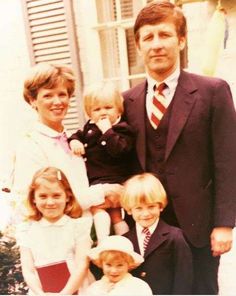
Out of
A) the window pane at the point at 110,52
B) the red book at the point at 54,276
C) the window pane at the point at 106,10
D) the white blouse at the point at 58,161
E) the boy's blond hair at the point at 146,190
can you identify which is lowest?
the red book at the point at 54,276

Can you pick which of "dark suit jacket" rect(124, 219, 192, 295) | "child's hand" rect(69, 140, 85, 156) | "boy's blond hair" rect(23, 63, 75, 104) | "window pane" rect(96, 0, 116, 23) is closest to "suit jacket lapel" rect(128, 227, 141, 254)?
"dark suit jacket" rect(124, 219, 192, 295)

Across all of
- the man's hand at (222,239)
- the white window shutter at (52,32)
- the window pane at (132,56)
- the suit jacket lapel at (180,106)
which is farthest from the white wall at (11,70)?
the man's hand at (222,239)

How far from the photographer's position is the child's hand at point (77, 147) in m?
0.82

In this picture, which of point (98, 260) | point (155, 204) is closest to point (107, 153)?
point (155, 204)

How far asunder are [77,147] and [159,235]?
0.87 ft

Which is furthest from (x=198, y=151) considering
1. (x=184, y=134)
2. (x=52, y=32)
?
(x=52, y=32)

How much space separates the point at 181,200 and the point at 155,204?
0.06m

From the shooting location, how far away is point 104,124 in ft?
2.58

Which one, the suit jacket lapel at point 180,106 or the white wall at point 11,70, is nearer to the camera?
the suit jacket lapel at point 180,106

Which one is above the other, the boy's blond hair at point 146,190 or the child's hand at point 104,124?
the child's hand at point 104,124

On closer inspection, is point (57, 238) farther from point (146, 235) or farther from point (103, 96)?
point (103, 96)

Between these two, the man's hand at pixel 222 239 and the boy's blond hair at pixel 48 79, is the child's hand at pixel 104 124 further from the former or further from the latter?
the man's hand at pixel 222 239

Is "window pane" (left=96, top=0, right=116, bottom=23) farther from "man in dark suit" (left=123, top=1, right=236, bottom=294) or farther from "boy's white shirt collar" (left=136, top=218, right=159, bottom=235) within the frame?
"boy's white shirt collar" (left=136, top=218, right=159, bottom=235)

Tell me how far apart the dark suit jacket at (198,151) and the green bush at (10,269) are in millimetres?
416
